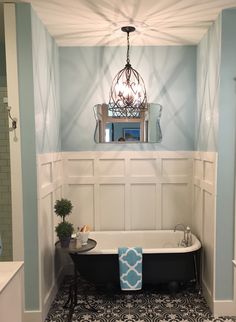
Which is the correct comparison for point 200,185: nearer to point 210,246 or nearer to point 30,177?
point 210,246

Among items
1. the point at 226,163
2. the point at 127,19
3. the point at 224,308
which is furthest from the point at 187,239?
the point at 127,19

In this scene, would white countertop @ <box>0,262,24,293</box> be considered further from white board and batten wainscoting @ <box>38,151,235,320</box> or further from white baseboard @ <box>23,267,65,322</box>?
white board and batten wainscoting @ <box>38,151,235,320</box>

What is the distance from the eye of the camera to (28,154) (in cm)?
249

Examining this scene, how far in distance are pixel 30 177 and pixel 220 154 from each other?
1714mm

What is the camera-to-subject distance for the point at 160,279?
2.96m

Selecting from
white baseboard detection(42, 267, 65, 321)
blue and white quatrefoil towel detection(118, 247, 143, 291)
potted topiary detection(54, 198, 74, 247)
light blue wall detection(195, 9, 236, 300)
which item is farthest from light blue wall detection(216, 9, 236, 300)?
white baseboard detection(42, 267, 65, 321)

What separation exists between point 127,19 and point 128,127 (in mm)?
1241

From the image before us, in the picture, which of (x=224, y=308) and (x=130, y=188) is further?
(x=130, y=188)

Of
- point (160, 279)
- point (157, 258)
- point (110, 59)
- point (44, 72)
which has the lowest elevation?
point (160, 279)

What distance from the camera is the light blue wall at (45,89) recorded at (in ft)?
8.40

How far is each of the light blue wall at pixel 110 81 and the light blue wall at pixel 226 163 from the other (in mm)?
928

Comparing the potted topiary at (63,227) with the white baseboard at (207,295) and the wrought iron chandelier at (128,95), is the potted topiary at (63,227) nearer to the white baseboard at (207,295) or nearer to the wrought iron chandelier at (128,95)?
the wrought iron chandelier at (128,95)

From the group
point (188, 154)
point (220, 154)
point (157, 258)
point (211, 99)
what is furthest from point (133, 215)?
point (211, 99)

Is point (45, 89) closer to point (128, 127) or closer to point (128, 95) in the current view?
point (128, 95)
